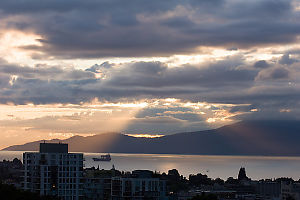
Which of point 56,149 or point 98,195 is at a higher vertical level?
point 56,149

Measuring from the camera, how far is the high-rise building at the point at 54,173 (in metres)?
147

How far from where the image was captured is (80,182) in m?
155

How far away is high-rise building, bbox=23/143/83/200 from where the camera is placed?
484 feet

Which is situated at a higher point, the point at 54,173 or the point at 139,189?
the point at 54,173

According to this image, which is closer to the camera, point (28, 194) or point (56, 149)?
point (28, 194)

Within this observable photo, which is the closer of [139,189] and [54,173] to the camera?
[54,173]

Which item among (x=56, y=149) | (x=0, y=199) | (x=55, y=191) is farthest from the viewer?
(x=56, y=149)

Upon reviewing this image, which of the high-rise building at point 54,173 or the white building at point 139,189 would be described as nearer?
the high-rise building at point 54,173

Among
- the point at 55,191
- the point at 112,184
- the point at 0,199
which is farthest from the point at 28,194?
the point at 112,184

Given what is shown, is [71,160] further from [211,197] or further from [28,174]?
[211,197]

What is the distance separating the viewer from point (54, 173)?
491 feet

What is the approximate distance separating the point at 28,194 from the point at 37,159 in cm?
5028

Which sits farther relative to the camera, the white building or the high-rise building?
the white building

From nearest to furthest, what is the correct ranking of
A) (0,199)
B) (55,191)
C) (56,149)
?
(0,199) < (55,191) < (56,149)
